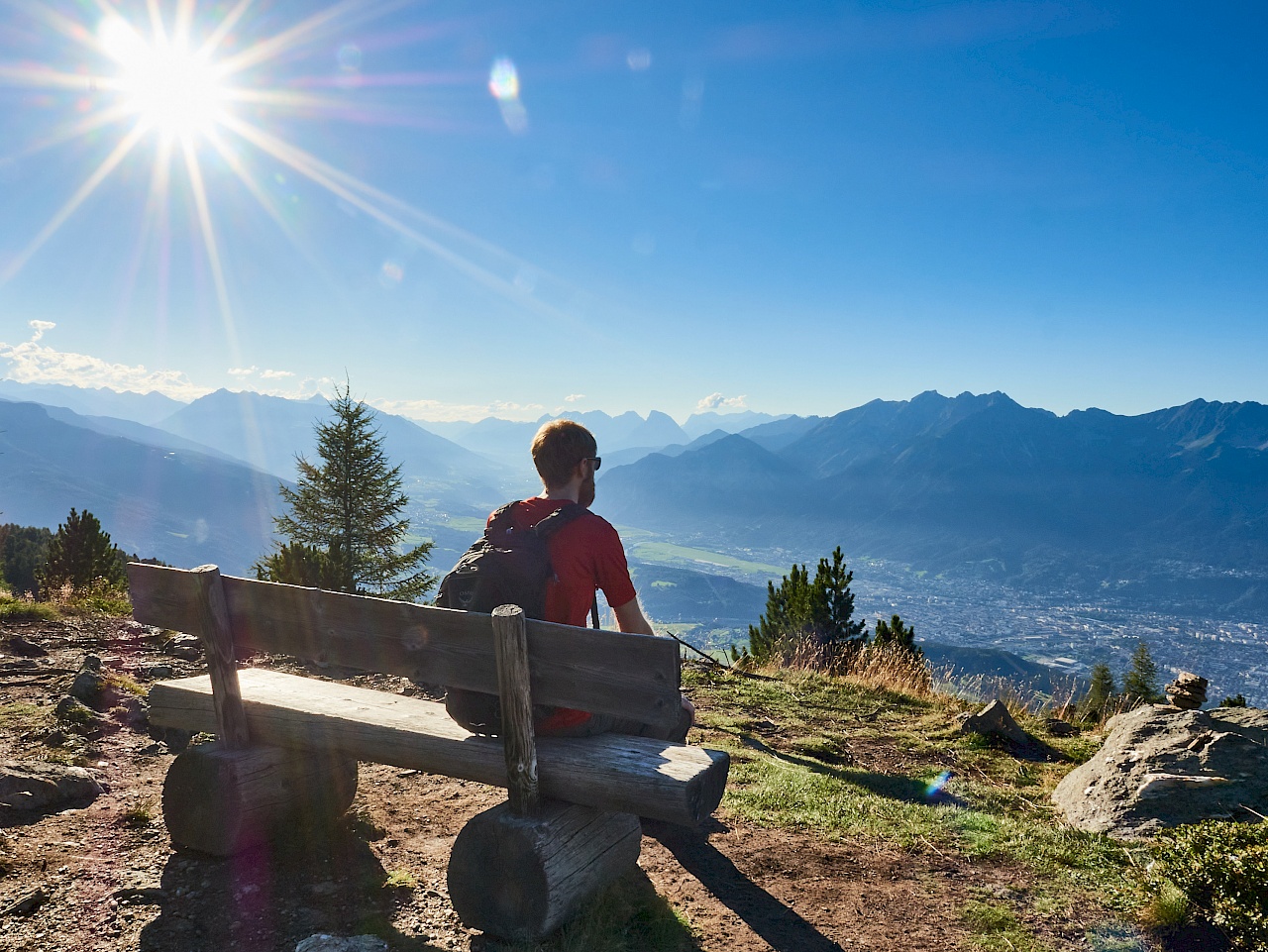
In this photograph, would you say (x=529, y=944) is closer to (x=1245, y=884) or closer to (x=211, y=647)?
(x=211, y=647)

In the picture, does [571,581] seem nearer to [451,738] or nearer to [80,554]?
[451,738]

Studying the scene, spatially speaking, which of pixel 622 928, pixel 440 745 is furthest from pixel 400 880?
pixel 622 928

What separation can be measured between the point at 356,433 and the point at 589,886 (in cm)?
2862

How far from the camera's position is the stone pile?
7.67 meters

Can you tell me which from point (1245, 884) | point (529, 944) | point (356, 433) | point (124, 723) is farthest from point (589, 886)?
point (356, 433)

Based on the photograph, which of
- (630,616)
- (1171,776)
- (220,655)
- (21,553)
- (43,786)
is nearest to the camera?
(630,616)

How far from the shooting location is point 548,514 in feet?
12.9

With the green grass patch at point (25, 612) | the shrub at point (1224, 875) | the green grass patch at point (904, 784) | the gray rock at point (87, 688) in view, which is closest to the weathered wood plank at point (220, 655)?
the gray rock at point (87, 688)

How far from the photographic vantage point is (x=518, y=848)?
11.2 feet

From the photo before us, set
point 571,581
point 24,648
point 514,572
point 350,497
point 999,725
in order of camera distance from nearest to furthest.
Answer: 1. point 514,572
2. point 571,581
3. point 999,725
4. point 24,648
5. point 350,497

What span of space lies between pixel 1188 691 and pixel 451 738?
27.8 feet

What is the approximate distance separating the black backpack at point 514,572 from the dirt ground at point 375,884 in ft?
5.97

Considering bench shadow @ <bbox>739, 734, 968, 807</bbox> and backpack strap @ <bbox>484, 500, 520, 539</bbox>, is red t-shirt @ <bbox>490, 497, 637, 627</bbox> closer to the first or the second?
backpack strap @ <bbox>484, 500, 520, 539</bbox>

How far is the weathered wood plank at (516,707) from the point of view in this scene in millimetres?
3352
